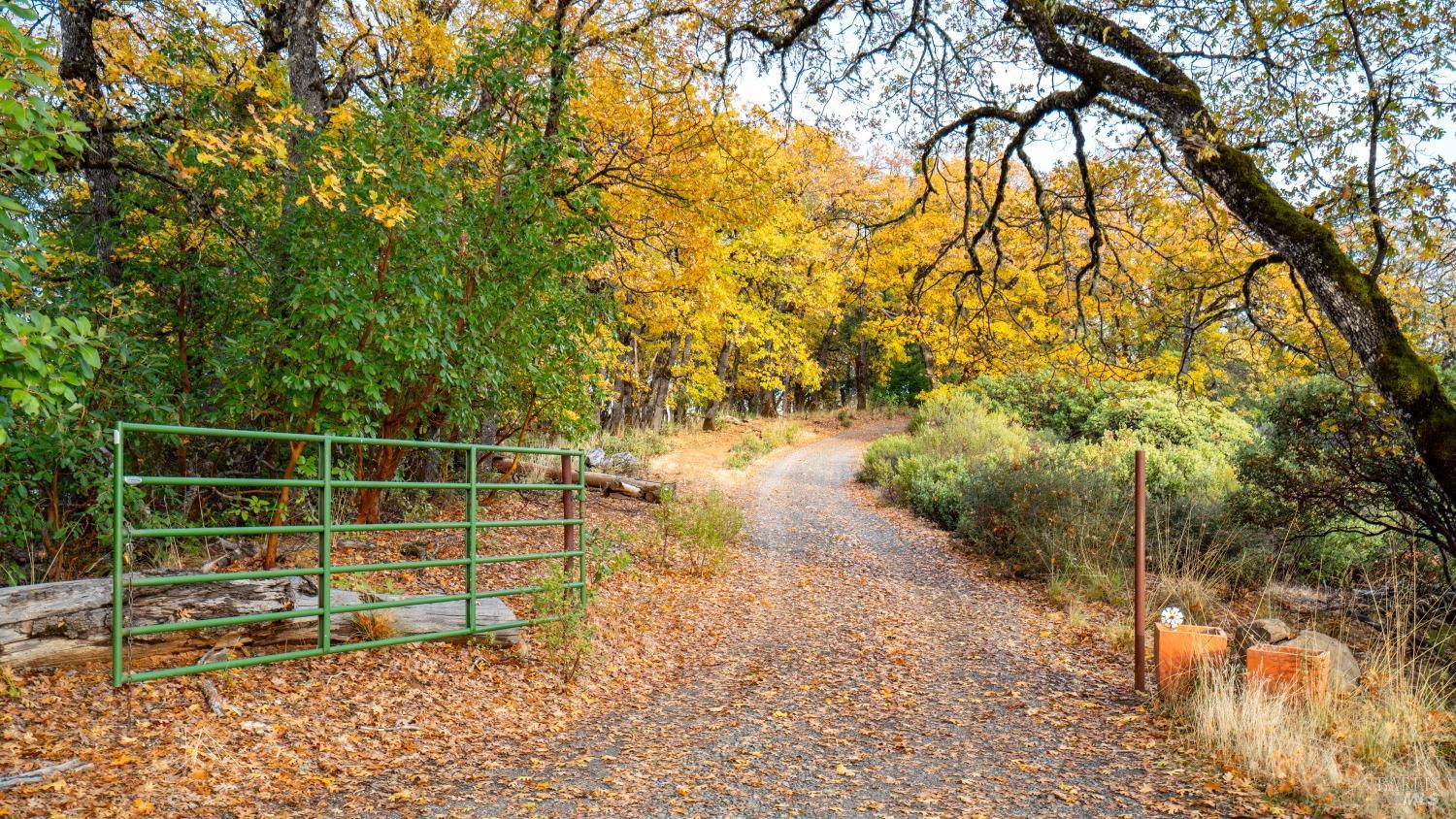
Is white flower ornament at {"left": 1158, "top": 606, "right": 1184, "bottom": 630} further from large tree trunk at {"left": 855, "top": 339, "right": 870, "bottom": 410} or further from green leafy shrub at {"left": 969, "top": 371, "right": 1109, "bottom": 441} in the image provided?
large tree trunk at {"left": 855, "top": 339, "right": 870, "bottom": 410}

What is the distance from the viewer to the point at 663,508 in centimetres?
1028

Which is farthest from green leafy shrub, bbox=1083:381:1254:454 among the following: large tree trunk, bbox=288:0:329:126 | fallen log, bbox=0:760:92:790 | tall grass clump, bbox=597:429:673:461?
fallen log, bbox=0:760:92:790

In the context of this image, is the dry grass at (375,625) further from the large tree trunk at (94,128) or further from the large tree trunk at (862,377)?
the large tree trunk at (862,377)

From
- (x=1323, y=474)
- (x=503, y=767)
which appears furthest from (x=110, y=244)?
(x=1323, y=474)

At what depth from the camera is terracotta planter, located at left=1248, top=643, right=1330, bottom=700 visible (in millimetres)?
4863

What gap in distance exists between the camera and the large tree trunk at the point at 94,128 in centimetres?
655

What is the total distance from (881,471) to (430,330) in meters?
13.3

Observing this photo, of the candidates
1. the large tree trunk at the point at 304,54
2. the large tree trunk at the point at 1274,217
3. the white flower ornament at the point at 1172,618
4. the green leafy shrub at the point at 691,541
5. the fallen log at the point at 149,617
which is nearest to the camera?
the fallen log at the point at 149,617

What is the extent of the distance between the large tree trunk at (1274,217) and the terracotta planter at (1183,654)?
5.28ft

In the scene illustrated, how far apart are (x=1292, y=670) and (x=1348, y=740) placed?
0.57m

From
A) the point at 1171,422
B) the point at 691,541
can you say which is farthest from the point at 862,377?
the point at 691,541

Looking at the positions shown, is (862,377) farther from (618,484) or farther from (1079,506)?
(1079,506)

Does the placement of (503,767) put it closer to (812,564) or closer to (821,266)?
(812,564)

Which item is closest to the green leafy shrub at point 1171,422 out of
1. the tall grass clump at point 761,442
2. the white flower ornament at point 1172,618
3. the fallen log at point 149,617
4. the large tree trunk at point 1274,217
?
the tall grass clump at point 761,442
